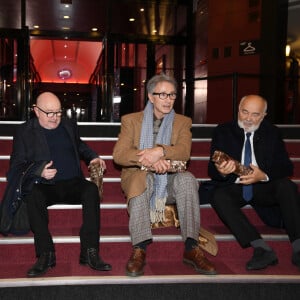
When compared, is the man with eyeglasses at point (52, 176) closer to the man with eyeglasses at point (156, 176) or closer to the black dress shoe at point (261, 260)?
the man with eyeglasses at point (156, 176)

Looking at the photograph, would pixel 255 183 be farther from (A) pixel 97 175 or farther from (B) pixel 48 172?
(B) pixel 48 172

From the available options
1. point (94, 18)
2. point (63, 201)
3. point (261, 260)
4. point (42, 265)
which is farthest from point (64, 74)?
point (261, 260)

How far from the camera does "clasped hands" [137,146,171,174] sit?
2.98 metres

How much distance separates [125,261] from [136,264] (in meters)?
0.33

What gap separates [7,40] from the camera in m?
8.57

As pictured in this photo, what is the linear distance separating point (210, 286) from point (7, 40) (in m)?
7.10

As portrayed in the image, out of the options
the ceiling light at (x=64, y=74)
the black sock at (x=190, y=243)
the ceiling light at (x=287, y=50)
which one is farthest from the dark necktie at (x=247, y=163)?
the ceiling light at (x=64, y=74)

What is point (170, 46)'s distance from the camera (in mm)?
9203

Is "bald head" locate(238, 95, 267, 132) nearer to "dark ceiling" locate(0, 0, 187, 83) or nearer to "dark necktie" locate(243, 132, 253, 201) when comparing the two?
"dark necktie" locate(243, 132, 253, 201)

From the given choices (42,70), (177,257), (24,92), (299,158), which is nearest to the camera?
(177,257)

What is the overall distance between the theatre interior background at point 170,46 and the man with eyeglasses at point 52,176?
513cm

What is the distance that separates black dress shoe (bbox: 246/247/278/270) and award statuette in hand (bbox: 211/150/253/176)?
488mm

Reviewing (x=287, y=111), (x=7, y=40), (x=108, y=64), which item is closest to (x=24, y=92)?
(x=7, y=40)

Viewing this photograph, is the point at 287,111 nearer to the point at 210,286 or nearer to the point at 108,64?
the point at 108,64
